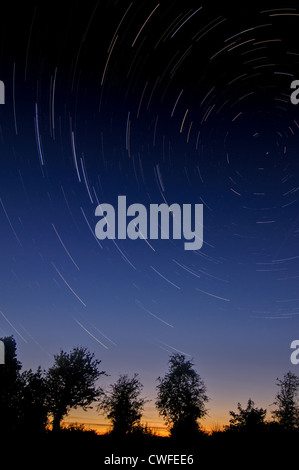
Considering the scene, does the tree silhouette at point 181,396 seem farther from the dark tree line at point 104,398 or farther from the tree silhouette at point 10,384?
the tree silhouette at point 10,384

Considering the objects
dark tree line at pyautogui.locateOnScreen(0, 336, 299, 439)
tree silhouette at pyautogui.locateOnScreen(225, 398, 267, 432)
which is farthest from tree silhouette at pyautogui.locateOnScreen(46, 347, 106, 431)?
tree silhouette at pyautogui.locateOnScreen(225, 398, 267, 432)

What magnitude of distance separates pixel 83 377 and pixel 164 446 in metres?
20.1

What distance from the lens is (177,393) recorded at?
44656 millimetres

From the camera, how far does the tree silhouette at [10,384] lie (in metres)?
31.6

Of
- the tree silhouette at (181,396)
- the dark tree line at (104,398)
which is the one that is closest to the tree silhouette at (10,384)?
the dark tree line at (104,398)

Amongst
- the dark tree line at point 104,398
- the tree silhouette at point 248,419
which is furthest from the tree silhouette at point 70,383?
the tree silhouette at point 248,419

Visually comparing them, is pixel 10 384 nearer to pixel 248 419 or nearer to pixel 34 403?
pixel 34 403

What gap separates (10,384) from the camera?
36.5 metres

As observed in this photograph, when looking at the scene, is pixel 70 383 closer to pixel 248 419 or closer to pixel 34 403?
pixel 34 403

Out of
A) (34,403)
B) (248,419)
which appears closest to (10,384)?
(34,403)

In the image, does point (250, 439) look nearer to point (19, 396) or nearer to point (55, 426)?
point (55, 426)

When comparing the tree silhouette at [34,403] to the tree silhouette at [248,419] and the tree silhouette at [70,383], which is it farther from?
the tree silhouette at [248,419]
